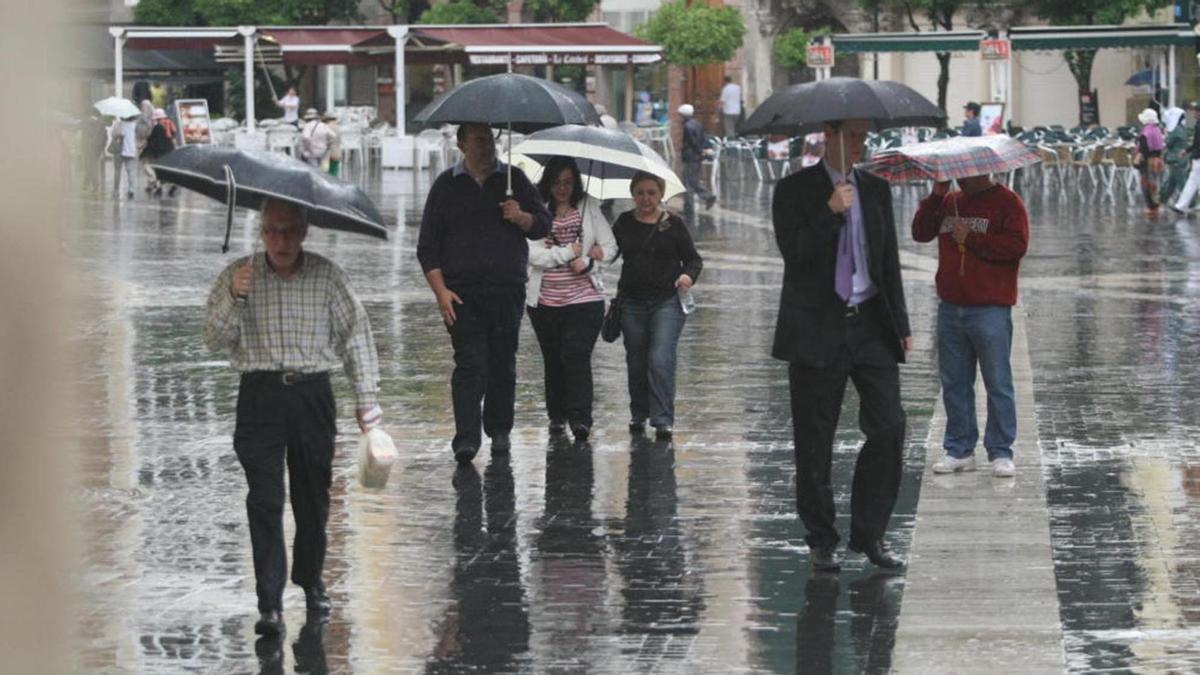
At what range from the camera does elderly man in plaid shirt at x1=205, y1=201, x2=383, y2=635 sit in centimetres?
607

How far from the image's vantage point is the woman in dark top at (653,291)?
1043cm

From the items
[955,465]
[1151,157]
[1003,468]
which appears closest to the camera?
[1003,468]

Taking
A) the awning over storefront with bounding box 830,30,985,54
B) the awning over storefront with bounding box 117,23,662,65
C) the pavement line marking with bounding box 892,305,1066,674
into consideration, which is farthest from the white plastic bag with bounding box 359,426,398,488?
the awning over storefront with bounding box 117,23,662,65

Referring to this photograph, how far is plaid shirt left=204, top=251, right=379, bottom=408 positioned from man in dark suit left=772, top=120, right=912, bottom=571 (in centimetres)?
166

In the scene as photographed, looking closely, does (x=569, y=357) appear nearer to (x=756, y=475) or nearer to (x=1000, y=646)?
(x=756, y=475)

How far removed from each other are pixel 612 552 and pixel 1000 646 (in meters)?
1.93

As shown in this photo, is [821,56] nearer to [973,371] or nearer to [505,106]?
[505,106]

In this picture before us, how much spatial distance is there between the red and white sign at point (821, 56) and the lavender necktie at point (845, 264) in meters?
34.1

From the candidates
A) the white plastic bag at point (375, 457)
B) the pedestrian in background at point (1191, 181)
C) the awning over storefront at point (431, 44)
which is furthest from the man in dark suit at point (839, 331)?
the awning over storefront at point (431, 44)

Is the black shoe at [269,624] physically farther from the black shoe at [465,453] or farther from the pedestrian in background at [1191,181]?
the pedestrian in background at [1191,181]

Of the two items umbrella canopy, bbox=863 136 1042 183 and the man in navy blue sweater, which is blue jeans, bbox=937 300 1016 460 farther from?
the man in navy blue sweater

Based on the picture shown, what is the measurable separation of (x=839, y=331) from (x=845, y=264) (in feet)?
0.77

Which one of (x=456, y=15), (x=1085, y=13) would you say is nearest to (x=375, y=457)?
(x=1085, y=13)

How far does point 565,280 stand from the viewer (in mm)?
10391
